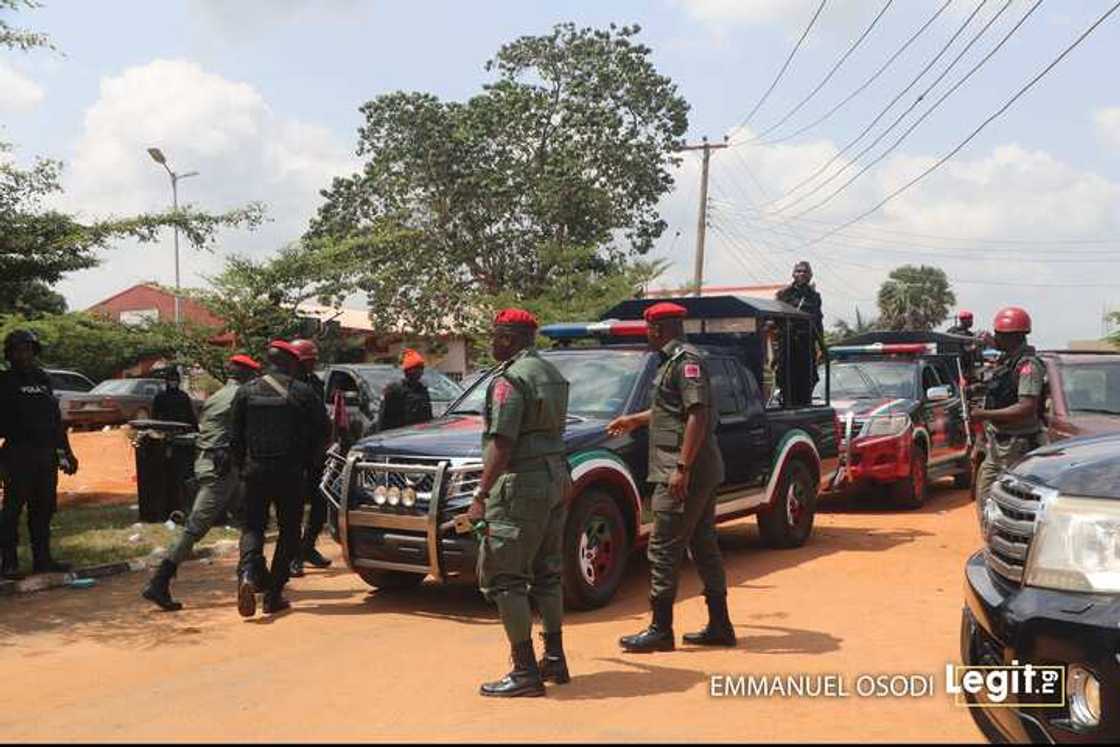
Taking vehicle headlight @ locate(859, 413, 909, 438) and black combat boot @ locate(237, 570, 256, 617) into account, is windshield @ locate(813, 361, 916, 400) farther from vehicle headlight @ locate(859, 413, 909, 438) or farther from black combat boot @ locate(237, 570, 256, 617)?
black combat boot @ locate(237, 570, 256, 617)

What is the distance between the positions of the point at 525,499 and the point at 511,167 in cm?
2741

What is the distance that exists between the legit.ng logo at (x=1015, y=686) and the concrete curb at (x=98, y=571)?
17.8 feet

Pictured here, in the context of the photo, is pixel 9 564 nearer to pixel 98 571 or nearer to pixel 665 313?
pixel 98 571

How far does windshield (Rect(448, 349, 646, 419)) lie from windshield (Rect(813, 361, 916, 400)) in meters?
5.29

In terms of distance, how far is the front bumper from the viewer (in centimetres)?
330

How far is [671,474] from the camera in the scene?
222 inches

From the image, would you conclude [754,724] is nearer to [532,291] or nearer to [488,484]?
[488,484]

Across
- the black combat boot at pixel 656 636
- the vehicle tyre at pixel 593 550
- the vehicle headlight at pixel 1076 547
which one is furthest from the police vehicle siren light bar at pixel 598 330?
the vehicle headlight at pixel 1076 547

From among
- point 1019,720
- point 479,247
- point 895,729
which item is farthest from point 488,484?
point 479,247

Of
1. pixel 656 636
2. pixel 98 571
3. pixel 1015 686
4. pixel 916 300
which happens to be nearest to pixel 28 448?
pixel 98 571

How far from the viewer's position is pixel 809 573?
8133mm

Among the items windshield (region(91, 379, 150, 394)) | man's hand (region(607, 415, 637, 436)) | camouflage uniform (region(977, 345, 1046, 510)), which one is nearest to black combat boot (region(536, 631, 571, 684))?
man's hand (region(607, 415, 637, 436))

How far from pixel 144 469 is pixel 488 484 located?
693cm

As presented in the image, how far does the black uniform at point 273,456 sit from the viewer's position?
23.0 ft
